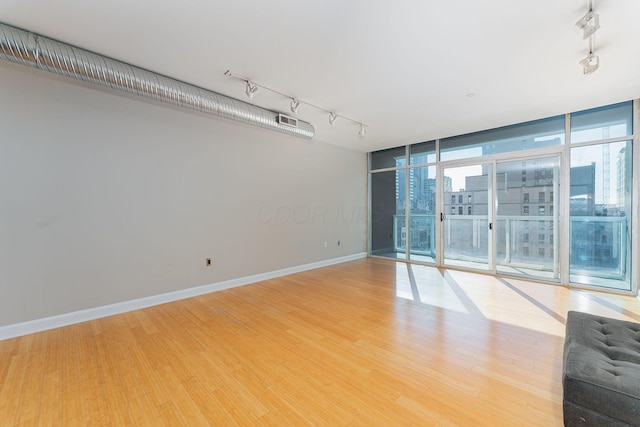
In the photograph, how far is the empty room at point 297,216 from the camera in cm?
176

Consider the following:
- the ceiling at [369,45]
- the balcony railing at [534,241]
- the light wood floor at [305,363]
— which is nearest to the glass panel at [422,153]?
the balcony railing at [534,241]

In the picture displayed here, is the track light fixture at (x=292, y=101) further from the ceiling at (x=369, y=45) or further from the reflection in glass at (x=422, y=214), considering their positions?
the reflection in glass at (x=422, y=214)

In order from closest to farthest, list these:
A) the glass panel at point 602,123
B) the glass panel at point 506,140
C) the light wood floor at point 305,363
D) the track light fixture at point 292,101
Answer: the light wood floor at point 305,363, the track light fixture at point 292,101, the glass panel at point 602,123, the glass panel at point 506,140

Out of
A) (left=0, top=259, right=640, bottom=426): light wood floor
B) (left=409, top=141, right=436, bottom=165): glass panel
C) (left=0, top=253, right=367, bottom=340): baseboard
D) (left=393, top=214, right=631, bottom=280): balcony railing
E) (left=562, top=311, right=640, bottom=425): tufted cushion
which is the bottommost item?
(left=0, top=259, right=640, bottom=426): light wood floor

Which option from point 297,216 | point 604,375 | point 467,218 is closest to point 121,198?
point 297,216

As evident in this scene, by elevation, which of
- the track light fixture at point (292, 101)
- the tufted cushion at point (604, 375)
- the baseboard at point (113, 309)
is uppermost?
the track light fixture at point (292, 101)

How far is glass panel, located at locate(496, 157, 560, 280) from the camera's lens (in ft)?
14.2

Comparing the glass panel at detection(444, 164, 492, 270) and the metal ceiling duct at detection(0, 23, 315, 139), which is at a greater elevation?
the metal ceiling duct at detection(0, 23, 315, 139)

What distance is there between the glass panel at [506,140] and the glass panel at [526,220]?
31 centimetres

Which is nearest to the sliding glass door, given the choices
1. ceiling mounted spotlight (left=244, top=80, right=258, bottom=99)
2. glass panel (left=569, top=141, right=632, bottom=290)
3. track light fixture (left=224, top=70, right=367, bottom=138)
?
glass panel (left=569, top=141, right=632, bottom=290)

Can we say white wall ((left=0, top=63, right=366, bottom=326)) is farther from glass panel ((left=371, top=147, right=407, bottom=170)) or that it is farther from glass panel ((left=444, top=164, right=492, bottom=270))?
glass panel ((left=444, top=164, right=492, bottom=270))

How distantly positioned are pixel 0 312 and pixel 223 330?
6.98ft

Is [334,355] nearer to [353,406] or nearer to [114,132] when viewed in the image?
[353,406]

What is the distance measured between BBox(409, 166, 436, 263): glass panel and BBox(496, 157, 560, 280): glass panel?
1217 millimetres
